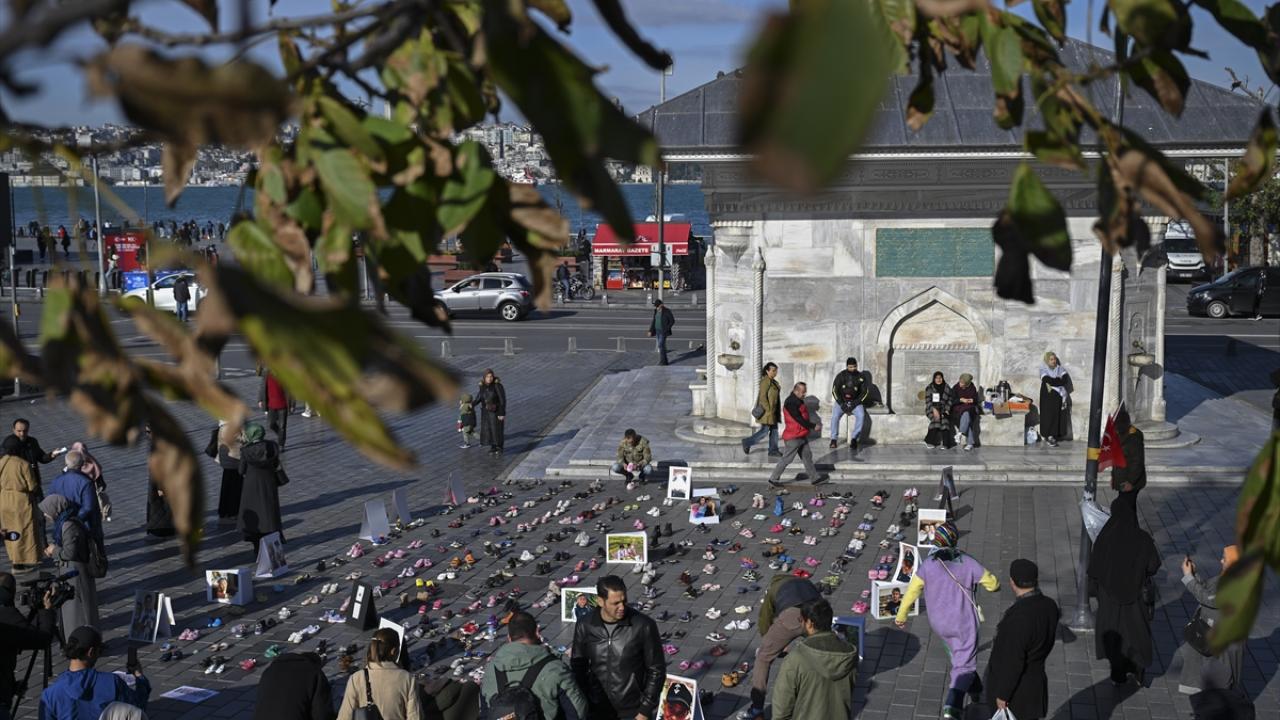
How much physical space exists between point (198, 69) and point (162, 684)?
1063 cm

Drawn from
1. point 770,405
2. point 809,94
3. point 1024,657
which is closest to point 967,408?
point 770,405

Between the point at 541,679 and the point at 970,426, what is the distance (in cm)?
1354

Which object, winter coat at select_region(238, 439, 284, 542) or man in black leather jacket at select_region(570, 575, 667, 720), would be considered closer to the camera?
man in black leather jacket at select_region(570, 575, 667, 720)

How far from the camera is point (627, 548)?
14883 millimetres

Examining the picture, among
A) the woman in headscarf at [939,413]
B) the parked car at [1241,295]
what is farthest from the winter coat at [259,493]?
the parked car at [1241,295]

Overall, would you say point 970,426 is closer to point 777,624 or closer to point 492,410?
point 492,410

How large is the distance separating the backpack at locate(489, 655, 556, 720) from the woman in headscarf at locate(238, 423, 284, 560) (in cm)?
743

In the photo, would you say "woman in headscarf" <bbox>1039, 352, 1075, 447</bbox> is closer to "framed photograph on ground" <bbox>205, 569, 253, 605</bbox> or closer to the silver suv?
"framed photograph on ground" <bbox>205, 569, 253, 605</bbox>

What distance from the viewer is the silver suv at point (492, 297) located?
40.7m

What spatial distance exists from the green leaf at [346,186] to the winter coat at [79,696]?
22.5 ft

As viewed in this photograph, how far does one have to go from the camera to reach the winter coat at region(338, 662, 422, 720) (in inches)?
329

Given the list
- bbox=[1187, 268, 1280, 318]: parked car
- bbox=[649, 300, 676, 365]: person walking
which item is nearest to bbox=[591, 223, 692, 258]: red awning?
bbox=[649, 300, 676, 365]: person walking

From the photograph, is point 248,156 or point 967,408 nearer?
point 248,156

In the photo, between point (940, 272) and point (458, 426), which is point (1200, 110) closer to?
point (940, 272)
